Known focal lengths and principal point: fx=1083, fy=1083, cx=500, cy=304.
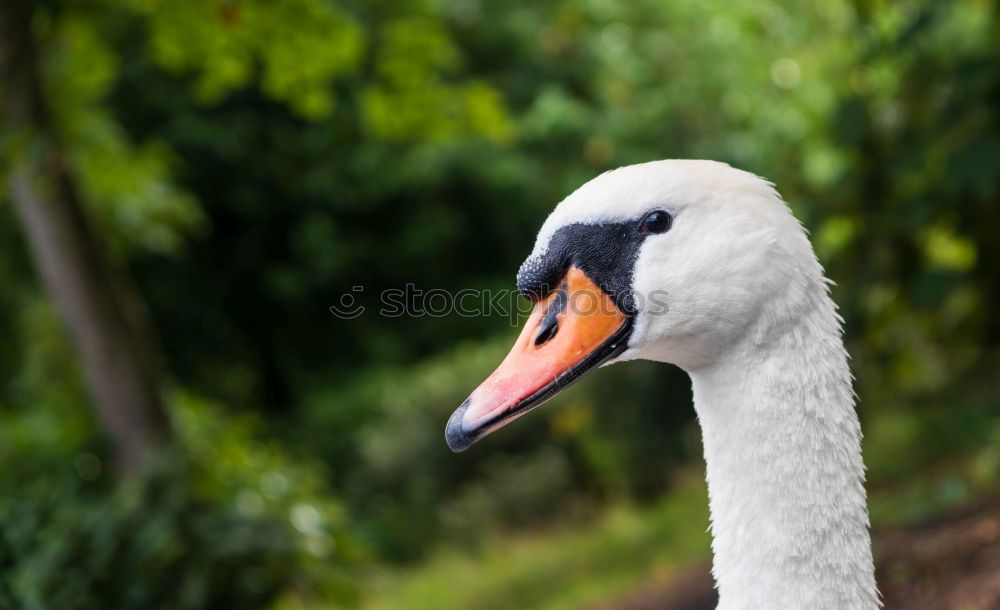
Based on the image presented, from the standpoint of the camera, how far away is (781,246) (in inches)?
72.3

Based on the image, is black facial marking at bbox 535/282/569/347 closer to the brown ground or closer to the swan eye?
the swan eye

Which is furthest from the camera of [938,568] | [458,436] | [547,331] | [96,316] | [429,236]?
[429,236]

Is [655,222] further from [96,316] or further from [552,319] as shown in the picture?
[96,316]

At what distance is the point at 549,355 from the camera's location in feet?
6.20

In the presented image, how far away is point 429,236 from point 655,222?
13568 mm

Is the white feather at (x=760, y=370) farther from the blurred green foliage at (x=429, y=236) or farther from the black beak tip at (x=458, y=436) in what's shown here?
the blurred green foliage at (x=429, y=236)

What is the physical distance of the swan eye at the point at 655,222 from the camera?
187 cm

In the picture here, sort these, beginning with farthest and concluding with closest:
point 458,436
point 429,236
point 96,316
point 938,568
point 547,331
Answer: point 429,236
point 96,316
point 938,568
point 547,331
point 458,436

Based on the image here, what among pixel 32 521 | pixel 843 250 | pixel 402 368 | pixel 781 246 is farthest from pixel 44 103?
pixel 402 368

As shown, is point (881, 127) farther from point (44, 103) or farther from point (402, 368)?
point (402, 368)

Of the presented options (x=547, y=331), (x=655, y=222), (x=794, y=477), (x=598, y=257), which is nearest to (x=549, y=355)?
(x=547, y=331)

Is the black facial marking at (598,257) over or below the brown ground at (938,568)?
over

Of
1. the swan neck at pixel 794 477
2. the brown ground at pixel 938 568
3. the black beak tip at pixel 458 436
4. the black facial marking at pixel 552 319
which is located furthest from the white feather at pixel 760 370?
the brown ground at pixel 938 568

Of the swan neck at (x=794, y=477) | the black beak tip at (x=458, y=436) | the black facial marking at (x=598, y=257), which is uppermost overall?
the black facial marking at (x=598, y=257)
